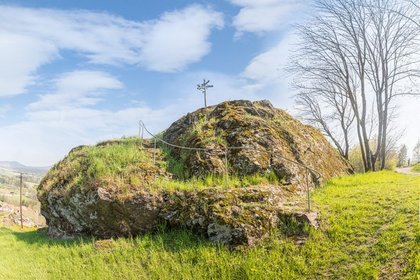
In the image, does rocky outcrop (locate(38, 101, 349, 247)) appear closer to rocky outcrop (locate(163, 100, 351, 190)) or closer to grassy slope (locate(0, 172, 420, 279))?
rocky outcrop (locate(163, 100, 351, 190))

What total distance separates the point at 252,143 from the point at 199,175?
6.66 feet

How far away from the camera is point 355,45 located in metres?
18.5

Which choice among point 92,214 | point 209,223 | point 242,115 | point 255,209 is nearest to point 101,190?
point 92,214

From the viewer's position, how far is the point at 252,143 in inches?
420

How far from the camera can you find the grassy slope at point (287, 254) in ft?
19.1

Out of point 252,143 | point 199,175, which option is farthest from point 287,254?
point 252,143

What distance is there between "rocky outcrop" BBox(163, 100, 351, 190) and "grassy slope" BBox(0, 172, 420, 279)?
5.59ft

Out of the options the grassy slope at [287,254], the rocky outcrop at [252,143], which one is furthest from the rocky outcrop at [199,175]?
the grassy slope at [287,254]

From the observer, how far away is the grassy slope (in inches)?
229

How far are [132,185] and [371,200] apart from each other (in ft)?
20.3

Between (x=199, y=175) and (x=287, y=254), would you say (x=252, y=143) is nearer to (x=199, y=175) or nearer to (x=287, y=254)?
(x=199, y=175)

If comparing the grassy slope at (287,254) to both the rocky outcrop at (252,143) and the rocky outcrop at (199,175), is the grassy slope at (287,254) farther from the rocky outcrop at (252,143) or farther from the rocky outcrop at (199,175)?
the rocky outcrop at (252,143)

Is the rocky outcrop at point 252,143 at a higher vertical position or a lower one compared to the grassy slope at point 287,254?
higher

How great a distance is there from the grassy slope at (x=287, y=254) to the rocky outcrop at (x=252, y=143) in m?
1.70
